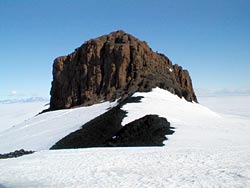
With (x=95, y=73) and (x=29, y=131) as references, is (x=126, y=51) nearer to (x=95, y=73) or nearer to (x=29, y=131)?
(x=95, y=73)

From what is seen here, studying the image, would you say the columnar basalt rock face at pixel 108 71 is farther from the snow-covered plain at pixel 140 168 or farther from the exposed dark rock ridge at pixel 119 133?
the snow-covered plain at pixel 140 168

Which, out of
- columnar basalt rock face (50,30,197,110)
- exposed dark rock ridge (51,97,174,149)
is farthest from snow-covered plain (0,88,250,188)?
columnar basalt rock face (50,30,197,110)

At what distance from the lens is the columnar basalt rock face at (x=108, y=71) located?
6994cm

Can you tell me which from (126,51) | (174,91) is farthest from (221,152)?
(126,51)

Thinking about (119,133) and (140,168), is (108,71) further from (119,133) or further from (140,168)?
(140,168)

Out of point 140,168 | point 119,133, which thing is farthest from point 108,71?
point 140,168

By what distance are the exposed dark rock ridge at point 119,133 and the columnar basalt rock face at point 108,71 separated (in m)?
27.1

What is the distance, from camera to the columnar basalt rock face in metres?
69.9

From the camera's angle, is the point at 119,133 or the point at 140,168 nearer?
the point at 140,168

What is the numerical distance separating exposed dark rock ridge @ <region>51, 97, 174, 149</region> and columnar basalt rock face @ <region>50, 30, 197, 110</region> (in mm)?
27067

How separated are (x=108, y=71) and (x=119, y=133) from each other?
4575cm

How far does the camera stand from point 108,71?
7481cm

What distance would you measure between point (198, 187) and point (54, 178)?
24.3ft

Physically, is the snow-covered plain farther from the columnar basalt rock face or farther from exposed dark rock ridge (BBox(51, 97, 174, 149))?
the columnar basalt rock face
